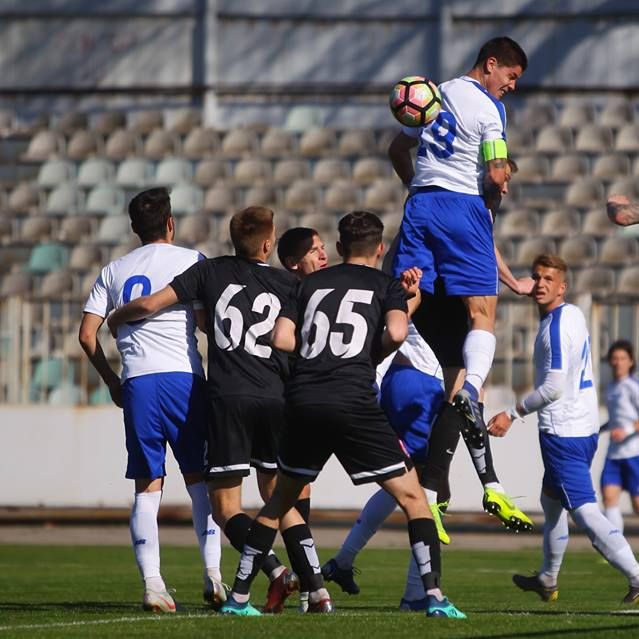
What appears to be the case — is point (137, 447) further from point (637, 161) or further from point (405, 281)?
point (637, 161)

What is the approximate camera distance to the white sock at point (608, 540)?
30.9 ft

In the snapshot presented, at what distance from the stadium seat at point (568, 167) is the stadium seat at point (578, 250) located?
1.50 m

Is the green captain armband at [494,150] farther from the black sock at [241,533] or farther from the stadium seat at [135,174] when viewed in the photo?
the stadium seat at [135,174]

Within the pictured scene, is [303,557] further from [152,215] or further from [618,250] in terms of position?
[618,250]

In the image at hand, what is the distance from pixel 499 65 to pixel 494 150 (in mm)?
578

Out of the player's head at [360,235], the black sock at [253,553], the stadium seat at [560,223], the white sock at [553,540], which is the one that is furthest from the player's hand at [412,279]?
the stadium seat at [560,223]

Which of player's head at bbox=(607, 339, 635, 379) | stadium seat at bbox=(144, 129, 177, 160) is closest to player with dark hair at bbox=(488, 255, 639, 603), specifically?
player's head at bbox=(607, 339, 635, 379)

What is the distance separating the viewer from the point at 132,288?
332 inches

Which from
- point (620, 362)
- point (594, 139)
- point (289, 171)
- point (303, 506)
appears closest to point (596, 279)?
point (594, 139)

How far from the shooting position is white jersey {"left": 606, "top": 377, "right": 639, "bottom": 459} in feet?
47.9

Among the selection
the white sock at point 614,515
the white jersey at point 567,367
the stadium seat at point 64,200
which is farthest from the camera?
the stadium seat at point 64,200

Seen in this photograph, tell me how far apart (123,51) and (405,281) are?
18184 mm

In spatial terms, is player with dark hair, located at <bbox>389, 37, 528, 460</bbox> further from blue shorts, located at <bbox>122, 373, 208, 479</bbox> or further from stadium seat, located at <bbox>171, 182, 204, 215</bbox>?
stadium seat, located at <bbox>171, 182, 204, 215</bbox>

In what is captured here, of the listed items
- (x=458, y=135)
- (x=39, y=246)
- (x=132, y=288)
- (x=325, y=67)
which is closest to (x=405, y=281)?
(x=458, y=135)
